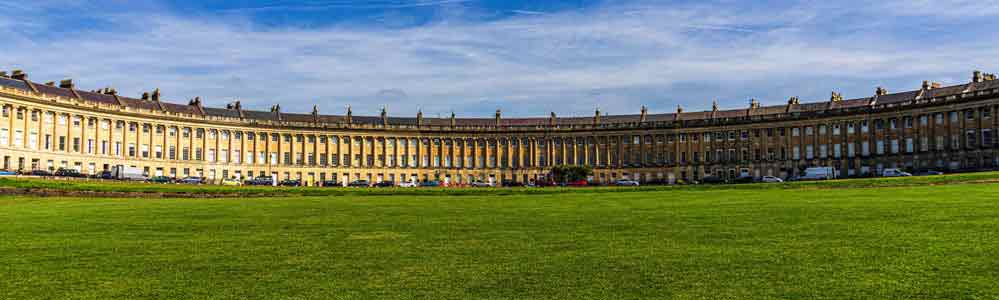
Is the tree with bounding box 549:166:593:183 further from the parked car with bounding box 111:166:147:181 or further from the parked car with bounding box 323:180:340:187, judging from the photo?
the parked car with bounding box 111:166:147:181

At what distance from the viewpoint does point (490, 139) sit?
13638 cm

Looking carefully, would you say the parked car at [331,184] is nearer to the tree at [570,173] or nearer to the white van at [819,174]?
the tree at [570,173]

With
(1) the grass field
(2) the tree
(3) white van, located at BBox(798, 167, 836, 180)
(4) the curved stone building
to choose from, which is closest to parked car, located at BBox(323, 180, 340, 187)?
(4) the curved stone building

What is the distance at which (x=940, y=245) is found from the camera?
1792cm

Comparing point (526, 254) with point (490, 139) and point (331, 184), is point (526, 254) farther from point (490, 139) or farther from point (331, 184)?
point (490, 139)

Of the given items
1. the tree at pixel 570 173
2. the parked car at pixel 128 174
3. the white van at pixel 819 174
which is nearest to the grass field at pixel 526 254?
the parked car at pixel 128 174

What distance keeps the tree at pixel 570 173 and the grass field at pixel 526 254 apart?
288ft

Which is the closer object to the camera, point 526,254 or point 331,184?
point 526,254

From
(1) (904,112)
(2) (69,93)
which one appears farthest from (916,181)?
(2) (69,93)

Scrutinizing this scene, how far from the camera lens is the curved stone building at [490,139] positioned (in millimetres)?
100062

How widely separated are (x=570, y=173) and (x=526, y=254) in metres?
99.3

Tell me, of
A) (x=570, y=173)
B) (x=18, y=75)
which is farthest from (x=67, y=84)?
(x=570, y=173)

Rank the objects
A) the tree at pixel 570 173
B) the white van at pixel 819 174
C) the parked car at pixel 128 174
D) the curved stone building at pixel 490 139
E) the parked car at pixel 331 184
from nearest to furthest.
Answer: the parked car at pixel 128 174 → the white van at pixel 819 174 → the curved stone building at pixel 490 139 → the parked car at pixel 331 184 → the tree at pixel 570 173

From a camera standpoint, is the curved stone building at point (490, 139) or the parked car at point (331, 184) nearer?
the curved stone building at point (490, 139)
